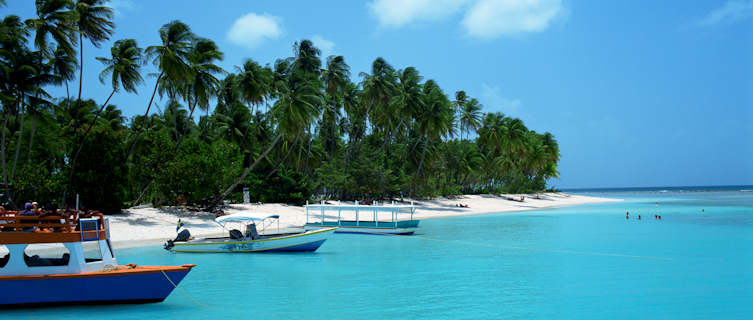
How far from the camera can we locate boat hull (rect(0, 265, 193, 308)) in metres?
12.3

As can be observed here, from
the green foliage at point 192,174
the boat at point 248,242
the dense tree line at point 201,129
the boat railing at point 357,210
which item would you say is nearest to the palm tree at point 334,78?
the dense tree line at point 201,129

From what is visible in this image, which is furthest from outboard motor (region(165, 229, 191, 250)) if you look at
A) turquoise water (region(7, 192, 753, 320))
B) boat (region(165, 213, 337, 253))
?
turquoise water (region(7, 192, 753, 320))

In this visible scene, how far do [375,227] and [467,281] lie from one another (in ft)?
52.6

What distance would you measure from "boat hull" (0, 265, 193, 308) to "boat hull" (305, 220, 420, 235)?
19.0m

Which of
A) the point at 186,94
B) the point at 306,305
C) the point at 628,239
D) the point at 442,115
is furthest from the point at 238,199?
the point at 306,305

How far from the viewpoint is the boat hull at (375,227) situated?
1266 inches

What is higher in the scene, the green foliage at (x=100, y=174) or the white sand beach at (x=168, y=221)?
the green foliage at (x=100, y=174)

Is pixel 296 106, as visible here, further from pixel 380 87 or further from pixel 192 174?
pixel 380 87

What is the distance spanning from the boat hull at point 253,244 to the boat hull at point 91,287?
9984 millimetres

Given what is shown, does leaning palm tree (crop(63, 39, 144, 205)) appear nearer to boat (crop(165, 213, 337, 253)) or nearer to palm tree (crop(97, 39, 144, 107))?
palm tree (crop(97, 39, 144, 107))

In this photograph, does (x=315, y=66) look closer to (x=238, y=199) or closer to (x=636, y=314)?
(x=238, y=199)

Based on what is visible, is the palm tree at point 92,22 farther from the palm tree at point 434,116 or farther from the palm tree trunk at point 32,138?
the palm tree at point 434,116

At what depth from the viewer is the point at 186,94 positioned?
42.2 meters

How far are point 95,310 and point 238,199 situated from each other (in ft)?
108
